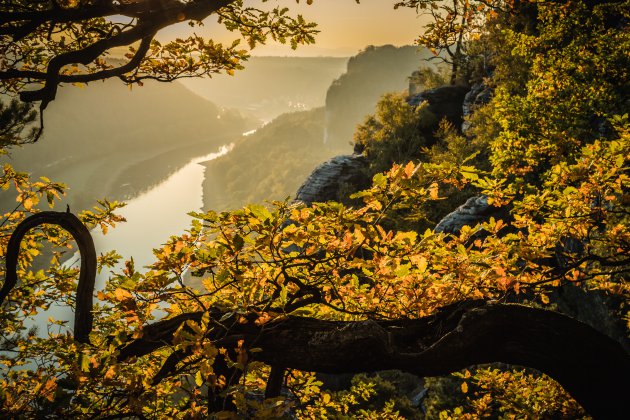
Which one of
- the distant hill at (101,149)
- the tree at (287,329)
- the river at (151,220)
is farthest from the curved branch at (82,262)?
the distant hill at (101,149)

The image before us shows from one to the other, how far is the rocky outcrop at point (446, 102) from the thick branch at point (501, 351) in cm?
3086

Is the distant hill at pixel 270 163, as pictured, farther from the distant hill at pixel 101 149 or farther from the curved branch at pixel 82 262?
the curved branch at pixel 82 262

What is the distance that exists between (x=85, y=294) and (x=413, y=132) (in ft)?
99.5

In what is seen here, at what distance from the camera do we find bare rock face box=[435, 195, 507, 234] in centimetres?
1556

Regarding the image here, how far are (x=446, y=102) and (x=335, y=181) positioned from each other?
13072mm

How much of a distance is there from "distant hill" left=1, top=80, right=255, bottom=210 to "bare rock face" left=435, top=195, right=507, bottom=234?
397ft

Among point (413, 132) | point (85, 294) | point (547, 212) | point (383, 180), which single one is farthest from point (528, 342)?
point (413, 132)

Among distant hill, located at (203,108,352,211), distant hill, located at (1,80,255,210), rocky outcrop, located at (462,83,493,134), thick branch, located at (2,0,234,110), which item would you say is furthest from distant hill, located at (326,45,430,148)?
thick branch, located at (2,0,234,110)

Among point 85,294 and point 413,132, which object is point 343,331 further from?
point 413,132

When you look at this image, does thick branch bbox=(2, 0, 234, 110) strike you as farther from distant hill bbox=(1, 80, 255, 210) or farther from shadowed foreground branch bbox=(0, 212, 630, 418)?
distant hill bbox=(1, 80, 255, 210)

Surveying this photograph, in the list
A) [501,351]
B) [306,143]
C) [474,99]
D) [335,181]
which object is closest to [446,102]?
[474,99]

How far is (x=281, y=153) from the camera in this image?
15275 centimetres

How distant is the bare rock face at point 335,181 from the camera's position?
2977 centimetres

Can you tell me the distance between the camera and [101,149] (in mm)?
171000
